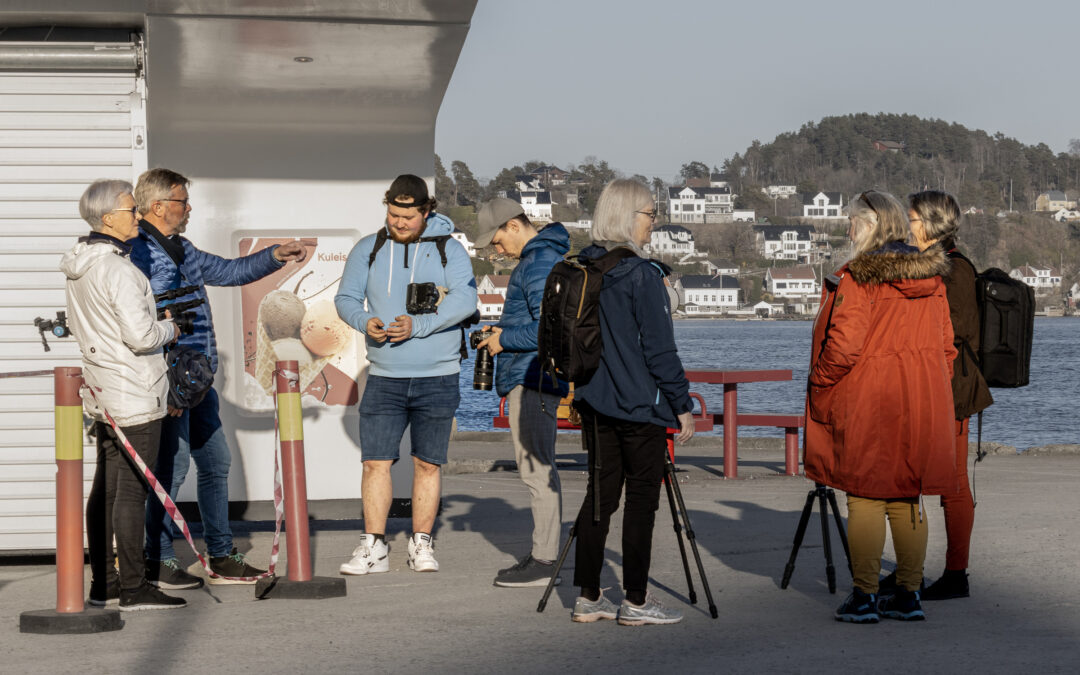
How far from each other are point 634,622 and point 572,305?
1.31 m

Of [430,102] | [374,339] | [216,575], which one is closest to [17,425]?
[216,575]

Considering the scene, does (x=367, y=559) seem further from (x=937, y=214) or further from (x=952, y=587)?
(x=937, y=214)

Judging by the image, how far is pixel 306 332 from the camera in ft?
30.1

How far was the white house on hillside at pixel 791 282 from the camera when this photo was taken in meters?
190

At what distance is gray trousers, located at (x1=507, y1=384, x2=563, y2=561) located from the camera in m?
6.81

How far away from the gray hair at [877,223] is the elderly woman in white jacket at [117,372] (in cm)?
293

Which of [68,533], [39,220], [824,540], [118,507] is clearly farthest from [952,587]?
[39,220]

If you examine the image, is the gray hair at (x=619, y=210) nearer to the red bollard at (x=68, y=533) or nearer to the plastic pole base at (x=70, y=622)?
the red bollard at (x=68, y=533)

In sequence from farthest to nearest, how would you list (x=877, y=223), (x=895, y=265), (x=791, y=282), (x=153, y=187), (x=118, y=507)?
(x=791, y=282) < (x=153, y=187) < (x=118, y=507) < (x=877, y=223) < (x=895, y=265)

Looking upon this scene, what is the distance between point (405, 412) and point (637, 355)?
5.86 ft

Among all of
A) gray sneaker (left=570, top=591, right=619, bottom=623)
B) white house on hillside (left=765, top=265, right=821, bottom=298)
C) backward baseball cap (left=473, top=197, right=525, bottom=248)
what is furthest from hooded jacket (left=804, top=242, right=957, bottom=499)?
white house on hillside (left=765, top=265, right=821, bottom=298)

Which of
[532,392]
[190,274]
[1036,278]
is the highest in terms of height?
[190,274]

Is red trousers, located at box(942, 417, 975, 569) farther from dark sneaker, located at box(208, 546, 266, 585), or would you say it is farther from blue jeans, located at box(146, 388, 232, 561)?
blue jeans, located at box(146, 388, 232, 561)

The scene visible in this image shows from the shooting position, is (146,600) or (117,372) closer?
(117,372)
